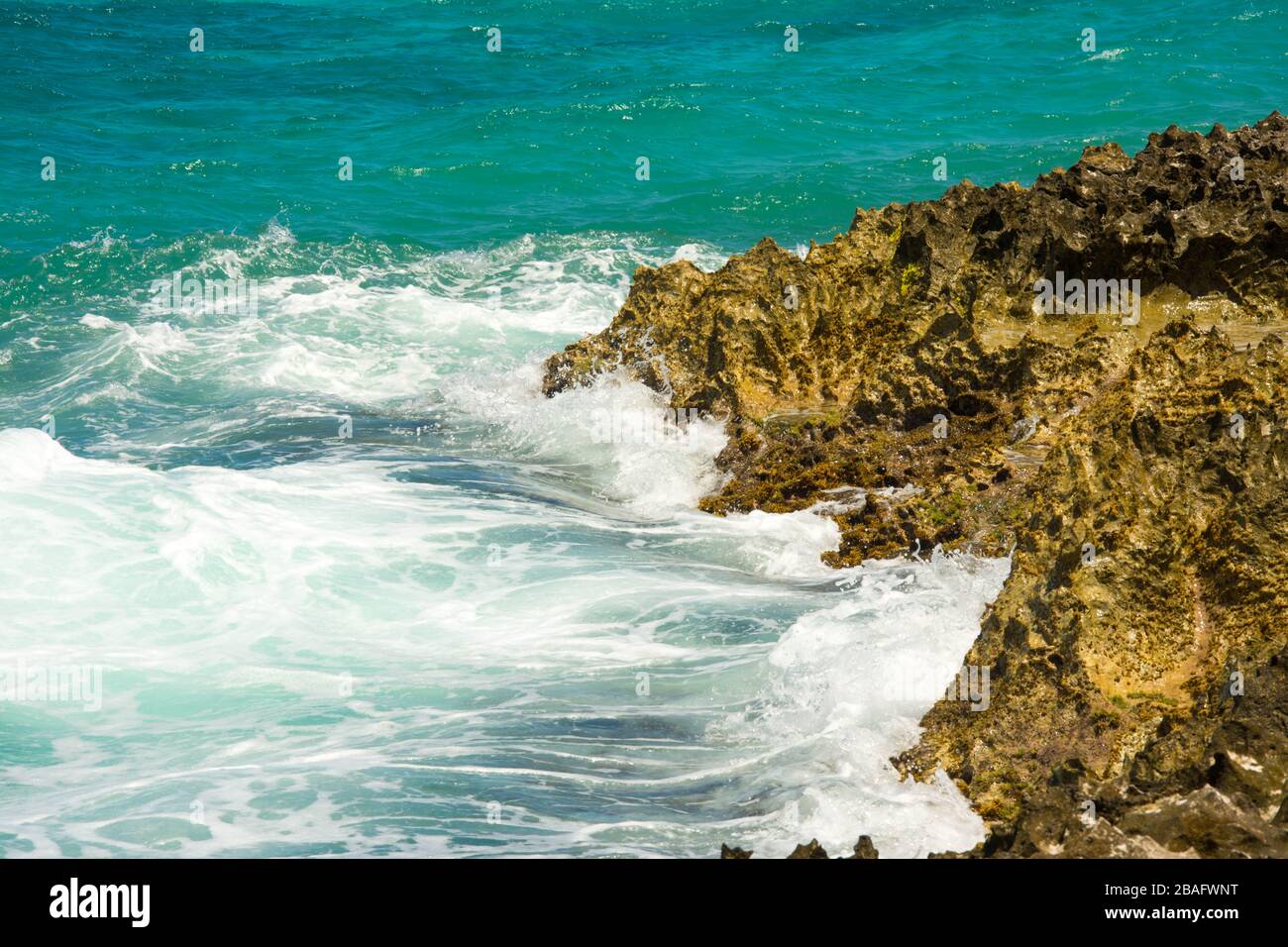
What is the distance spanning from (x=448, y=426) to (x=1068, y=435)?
6.94 m

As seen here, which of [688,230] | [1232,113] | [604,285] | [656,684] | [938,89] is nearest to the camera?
[656,684]

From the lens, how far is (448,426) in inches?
520

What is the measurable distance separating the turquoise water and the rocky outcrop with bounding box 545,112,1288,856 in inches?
21.5

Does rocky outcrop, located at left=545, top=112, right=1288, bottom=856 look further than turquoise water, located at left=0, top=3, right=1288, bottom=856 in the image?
No

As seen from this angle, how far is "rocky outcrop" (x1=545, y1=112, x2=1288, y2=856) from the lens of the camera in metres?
5.29

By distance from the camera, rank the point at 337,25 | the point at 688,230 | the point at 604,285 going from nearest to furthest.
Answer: the point at 604,285, the point at 688,230, the point at 337,25

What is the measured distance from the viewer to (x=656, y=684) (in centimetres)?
801

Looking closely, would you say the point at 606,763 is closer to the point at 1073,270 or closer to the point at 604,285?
the point at 1073,270

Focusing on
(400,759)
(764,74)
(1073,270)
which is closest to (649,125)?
(764,74)

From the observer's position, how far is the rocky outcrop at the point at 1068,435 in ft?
17.4

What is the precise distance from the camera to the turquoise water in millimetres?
7008

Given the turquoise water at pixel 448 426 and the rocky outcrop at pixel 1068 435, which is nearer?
the rocky outcrop at pixel 1068 435

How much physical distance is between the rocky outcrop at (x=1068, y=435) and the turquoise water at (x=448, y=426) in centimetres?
55
